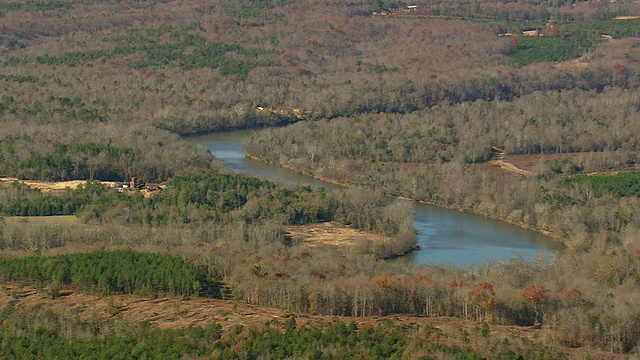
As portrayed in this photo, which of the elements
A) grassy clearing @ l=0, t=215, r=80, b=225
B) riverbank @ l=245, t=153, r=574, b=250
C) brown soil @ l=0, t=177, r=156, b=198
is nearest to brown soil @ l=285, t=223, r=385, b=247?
riverbank @ l=245, t=153, r=574, b=250

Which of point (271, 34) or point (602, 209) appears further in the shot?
point (271, 34)

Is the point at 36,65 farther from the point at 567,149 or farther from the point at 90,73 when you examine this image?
the point at 567,149

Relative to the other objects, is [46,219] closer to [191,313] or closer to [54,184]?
[54,184]

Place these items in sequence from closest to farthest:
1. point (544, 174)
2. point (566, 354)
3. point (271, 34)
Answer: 1. point (566, 354)
2. point (544, 174)
3. point (271, 34)

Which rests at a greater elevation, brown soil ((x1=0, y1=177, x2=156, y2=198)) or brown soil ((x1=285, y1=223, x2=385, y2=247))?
brown soil ((x1=0, y1=177, x2=156, y2=198))

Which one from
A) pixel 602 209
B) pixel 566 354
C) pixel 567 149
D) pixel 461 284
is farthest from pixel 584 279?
pixel 567 149

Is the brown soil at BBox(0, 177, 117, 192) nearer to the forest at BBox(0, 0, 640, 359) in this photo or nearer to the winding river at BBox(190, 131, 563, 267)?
the forest at BBox(0, 0, 640, 359)

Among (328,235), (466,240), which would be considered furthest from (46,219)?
(466,240)

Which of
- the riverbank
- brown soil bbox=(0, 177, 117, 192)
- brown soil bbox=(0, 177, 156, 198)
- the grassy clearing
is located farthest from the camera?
brown soil bbox=(0, 177, 117, 192)

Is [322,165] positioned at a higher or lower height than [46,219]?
lower
